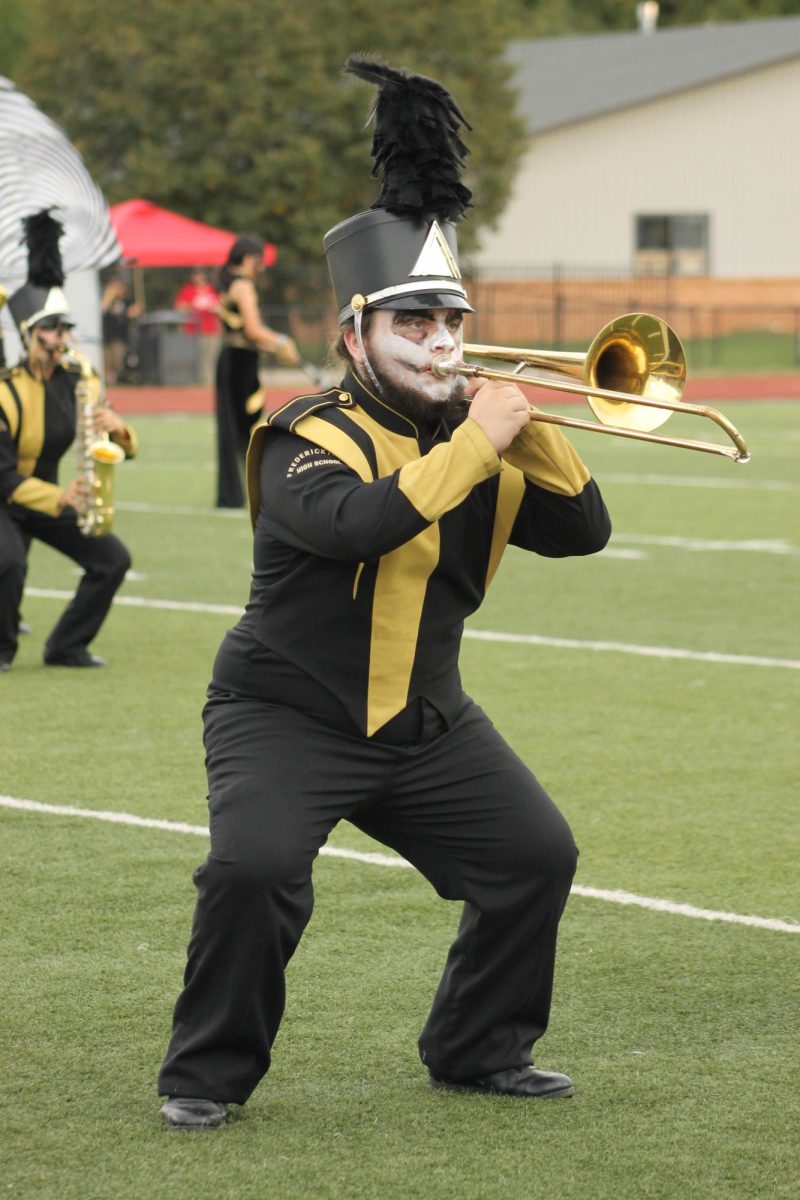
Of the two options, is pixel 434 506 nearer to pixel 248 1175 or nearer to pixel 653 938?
pixel 248 1175

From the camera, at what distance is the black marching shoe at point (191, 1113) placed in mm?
3941

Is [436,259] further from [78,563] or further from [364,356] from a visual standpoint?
[78,563]

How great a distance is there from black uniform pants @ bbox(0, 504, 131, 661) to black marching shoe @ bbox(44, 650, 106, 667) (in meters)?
0.02

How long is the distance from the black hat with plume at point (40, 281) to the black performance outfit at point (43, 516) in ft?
0.85

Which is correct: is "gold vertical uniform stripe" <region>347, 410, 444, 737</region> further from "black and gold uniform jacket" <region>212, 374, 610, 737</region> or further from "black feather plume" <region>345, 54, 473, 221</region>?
"black feather plume" <region>345, 54, 473, 221</region>

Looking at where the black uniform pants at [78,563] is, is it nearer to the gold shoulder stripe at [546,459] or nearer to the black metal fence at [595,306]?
the gold shoulder stripe at [546,459]

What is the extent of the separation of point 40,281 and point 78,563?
141cm

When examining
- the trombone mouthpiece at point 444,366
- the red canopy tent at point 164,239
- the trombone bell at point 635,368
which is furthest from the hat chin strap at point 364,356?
the red canopy tent at point 164,239

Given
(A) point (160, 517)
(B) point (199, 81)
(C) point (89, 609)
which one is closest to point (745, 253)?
(B) point (199, 81)

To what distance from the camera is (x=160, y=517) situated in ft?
49.9

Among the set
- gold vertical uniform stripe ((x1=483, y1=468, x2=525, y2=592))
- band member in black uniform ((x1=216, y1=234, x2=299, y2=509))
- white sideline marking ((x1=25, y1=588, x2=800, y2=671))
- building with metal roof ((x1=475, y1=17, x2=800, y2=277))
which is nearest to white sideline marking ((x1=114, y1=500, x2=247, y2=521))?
band member in black uniform ((x1=216, y1=234, x2=299, y2=509))

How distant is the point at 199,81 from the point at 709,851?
31721 mm

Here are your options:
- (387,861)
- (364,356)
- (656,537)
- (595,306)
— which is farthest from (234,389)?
(595,306)

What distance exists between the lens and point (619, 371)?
4.05 metres
